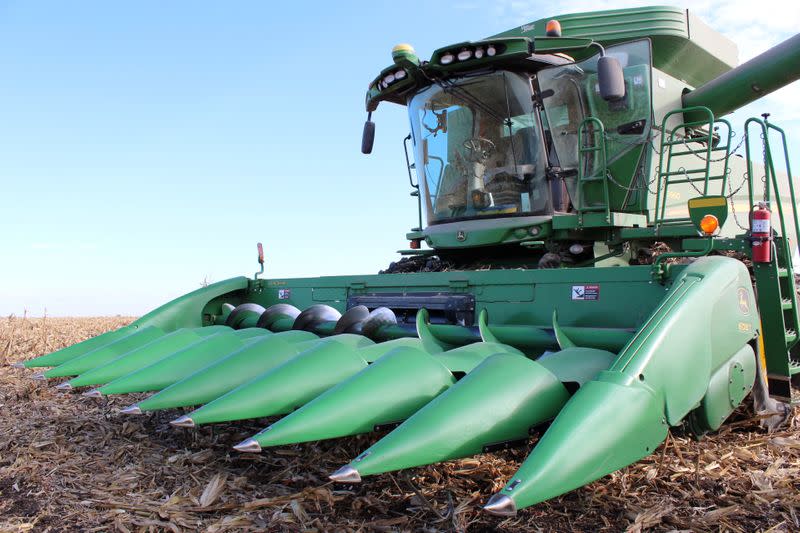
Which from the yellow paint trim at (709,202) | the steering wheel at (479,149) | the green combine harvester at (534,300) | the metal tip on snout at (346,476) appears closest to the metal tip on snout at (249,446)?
the green combine harvester at (534,300)

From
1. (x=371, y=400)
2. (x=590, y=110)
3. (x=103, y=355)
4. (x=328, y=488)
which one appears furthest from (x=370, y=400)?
(x=590, y=110)

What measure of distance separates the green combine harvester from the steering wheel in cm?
2

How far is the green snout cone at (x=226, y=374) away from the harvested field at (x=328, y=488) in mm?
363

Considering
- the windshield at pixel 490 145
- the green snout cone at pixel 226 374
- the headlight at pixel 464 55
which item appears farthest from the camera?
the windshield at pixel 490 145

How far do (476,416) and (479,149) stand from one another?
125 inches

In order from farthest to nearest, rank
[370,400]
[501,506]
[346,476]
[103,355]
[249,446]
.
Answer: [103,355] < [370,400] < [249,446] < [346,476] < [501,506]

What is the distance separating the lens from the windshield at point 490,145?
16.0 feet

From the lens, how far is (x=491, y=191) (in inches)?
196

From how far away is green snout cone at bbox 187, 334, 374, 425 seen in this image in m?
2.51

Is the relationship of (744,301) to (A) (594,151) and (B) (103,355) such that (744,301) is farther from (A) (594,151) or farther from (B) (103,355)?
(B) (103,355)

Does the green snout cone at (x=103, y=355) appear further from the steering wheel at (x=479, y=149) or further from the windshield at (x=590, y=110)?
the windshield at (x=590, y=110)

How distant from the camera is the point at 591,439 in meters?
1.99

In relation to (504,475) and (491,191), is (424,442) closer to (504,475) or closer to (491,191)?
(504,475)

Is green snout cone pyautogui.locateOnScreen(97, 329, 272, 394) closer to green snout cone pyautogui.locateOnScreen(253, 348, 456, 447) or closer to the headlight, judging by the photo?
green snout cone pyautogui.locateOnScreen(253, 348, 456, 447)
